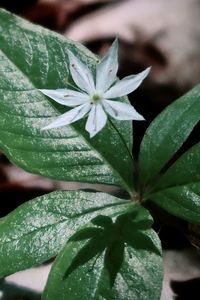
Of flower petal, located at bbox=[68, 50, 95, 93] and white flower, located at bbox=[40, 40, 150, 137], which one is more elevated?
flower petal, located at bbox=[68, 50, 95, 93]

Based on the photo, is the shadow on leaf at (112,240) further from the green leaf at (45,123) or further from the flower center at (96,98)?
the flower center at (96,98)

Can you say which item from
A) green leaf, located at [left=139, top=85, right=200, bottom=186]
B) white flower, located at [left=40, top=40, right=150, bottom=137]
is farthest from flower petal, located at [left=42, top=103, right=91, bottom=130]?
green leaf, located at [left=139, top=85, right=200, bottom=186]

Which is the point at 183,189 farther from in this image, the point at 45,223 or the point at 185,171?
the point at 45,223

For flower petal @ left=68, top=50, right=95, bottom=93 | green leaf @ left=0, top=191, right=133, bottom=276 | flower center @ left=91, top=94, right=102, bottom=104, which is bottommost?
green leaf @ left=0, top=191, right=133, bottom=276

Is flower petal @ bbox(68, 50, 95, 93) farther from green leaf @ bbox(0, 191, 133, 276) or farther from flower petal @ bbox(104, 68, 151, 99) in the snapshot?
green leaf @ bbox(0, 191, 133, 276)

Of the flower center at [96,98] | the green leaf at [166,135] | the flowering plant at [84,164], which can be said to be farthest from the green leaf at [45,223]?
the flower center at [96,98]
